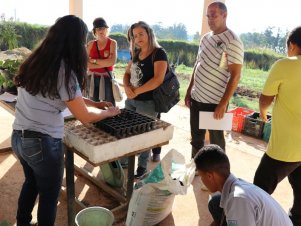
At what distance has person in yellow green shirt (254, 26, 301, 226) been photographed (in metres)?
1.72

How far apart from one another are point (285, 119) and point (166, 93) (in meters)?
1.07

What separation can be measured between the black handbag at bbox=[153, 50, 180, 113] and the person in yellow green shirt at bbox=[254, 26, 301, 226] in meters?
0.88

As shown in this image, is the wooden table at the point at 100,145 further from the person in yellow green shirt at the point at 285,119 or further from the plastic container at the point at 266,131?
the plastic container at the point at 266,131

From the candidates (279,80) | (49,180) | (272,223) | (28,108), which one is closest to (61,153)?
(49,180)

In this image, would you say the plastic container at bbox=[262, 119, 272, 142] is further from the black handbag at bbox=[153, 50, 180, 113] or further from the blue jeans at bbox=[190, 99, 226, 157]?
the black handbag at bbox=[153, 50, 180, 113]

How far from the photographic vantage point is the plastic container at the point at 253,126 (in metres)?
4.23

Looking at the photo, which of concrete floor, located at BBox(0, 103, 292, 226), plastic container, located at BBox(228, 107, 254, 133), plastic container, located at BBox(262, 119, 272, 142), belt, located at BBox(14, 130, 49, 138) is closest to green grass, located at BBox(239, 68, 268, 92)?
plastic container, located at BBox(228, 107, 254, 133)

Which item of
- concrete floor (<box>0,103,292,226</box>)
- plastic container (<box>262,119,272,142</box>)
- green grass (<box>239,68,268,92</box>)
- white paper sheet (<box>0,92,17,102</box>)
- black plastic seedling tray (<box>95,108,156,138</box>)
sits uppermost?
black plastic seedling tray (<box>95,108,156,138</box>)

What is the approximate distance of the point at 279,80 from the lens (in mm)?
1745

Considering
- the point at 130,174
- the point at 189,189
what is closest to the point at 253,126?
the point at 189,189

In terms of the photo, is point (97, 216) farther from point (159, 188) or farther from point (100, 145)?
point (100, 145)

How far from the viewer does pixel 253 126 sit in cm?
429

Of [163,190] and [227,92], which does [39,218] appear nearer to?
[163,190]

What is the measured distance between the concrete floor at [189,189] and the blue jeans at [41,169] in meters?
0.43
